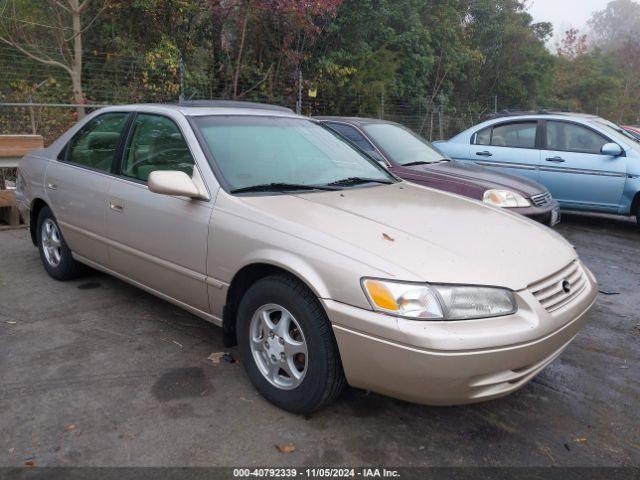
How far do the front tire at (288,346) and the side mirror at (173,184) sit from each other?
69cm

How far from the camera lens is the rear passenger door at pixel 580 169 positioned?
7.37 meters

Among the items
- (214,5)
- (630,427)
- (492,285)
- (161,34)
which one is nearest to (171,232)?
(492,285)

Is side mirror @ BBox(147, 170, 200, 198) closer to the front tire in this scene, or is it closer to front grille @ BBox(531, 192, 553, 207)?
the front tire

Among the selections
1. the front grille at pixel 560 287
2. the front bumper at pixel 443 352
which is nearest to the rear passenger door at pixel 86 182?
the front bumper at pixel 443 352

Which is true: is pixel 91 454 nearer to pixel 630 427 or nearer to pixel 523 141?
pixel 630 427

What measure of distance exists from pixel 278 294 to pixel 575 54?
36.0 metres

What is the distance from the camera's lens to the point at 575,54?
33.3 meters

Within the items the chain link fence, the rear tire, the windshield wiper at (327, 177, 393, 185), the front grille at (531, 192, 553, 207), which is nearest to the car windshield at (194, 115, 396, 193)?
the windshield wiper at (327, 177, 393, 185)

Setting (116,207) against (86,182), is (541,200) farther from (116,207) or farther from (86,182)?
(86,182)

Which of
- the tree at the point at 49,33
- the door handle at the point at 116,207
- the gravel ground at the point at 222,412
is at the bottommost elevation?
the gravel ground at the point at 222,412

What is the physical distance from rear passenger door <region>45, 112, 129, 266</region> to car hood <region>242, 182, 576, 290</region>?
60.2 inches

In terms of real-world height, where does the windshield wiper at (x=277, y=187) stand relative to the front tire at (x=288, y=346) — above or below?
above

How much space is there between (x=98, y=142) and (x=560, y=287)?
3452 mm

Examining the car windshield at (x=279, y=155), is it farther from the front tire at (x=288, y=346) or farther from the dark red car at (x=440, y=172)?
the dark red car at (x=440, y=172)
